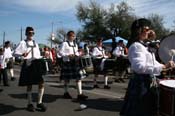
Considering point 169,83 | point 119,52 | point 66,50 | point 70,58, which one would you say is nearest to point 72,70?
point 70,58

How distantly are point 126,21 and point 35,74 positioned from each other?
4755 cm

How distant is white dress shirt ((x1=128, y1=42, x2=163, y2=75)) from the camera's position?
167 inches

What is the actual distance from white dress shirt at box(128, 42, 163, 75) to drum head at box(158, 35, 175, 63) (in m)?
0.80

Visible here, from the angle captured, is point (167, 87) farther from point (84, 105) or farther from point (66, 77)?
point (66, 77)

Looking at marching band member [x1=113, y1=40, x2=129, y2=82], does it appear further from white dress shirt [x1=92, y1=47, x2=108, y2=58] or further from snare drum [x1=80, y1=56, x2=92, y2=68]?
snare drum [x1=80, y1=56, x2=92, y2=68]

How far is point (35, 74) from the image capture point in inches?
329

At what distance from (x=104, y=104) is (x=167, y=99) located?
4.87 meters

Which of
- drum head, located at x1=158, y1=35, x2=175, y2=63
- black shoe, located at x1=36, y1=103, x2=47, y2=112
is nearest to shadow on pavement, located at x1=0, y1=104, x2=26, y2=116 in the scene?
black shoe, located at x1=36, y1=103, x2=47, y2=112

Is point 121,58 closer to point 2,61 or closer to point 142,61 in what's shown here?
point 2,61

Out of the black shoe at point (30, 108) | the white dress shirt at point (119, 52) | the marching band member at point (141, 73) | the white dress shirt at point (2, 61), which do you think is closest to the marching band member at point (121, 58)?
the white dress shirt at point (119, 52)

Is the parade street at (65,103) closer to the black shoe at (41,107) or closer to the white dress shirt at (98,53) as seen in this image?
the black shoe at (41,107)

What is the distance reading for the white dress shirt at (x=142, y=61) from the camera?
424 centimetres

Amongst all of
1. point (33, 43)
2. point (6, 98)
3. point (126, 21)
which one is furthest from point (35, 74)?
point (126, 21)

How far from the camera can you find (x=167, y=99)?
14.0ft
